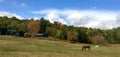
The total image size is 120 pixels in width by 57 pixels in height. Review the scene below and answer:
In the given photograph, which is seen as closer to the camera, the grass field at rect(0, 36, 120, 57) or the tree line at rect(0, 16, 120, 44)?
the grass field at rect(0, 36, 120, 57)

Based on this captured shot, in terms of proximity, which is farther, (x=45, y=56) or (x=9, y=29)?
(x=9, y=29)

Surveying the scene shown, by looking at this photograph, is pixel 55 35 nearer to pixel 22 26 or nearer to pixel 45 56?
pixel 22 26

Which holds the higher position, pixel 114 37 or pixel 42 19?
pixel 42 19

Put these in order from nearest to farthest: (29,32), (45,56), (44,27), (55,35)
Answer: (45,56) → (29,32) → (55,35) → (44,27)

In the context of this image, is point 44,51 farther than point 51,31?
No

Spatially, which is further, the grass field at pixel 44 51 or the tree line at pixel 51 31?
the tree line at pixel 51 31

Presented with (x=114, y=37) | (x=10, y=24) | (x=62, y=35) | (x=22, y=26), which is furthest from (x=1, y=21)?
(x=114, y=37)

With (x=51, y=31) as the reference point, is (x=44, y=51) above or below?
below

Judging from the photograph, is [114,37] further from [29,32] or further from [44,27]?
[29,32]

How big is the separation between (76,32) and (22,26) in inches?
1128

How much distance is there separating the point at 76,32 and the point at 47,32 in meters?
20.2

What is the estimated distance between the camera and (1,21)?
151 metres

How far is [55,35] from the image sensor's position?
14588 centimetres

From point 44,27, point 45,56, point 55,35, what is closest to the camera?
point 45,56
